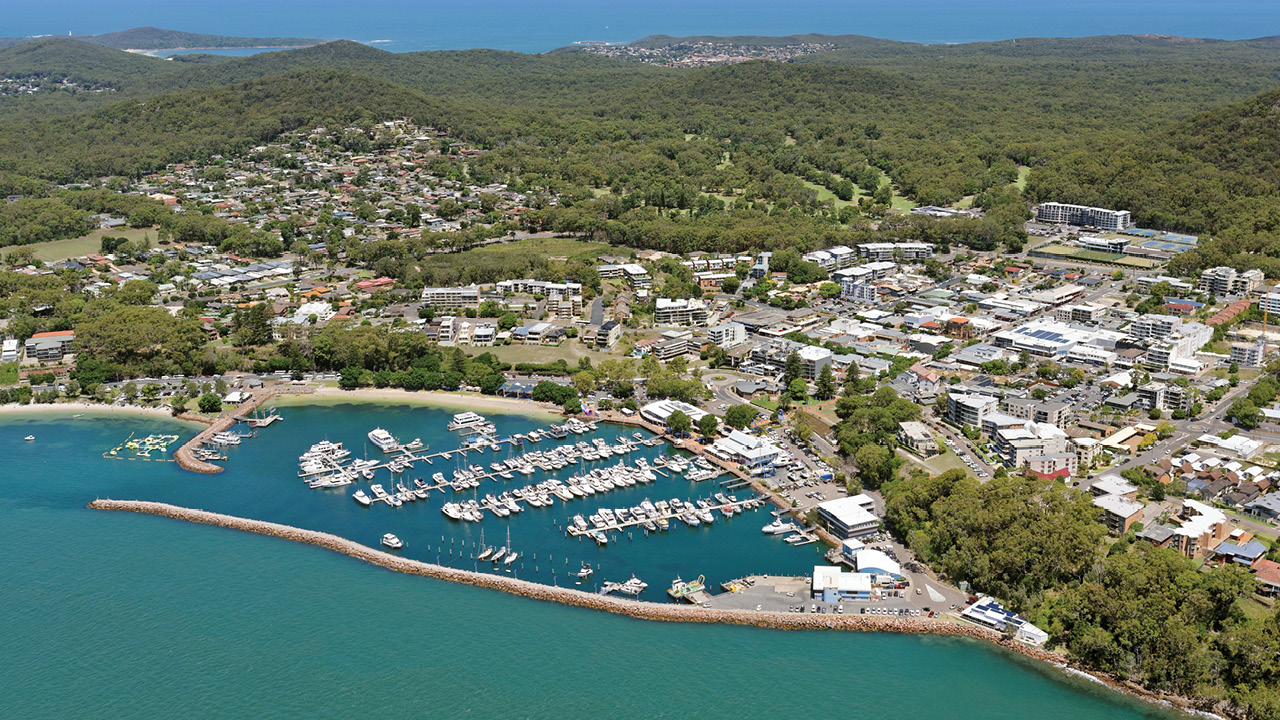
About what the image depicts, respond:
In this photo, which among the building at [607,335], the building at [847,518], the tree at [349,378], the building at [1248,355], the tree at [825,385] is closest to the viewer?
the building at [847,518]

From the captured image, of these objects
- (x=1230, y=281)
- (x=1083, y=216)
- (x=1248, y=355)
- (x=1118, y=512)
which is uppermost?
(x=1083, y=216)

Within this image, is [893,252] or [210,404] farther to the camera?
[893,252]

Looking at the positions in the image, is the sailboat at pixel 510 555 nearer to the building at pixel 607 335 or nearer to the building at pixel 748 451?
the building at pixel 748 451

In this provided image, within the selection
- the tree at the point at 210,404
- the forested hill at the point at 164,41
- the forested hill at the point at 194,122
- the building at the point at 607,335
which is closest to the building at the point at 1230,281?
the building at the point at 607,335

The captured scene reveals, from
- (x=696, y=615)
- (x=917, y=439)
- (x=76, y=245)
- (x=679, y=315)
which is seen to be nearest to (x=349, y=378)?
(x=679, y=315)

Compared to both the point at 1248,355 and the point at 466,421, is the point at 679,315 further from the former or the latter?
the point at 1248,355

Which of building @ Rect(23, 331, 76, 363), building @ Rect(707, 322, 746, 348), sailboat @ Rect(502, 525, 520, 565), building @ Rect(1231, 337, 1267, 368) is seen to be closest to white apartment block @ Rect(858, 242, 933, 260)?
building @ Rect(707, 322, 746, 348)
